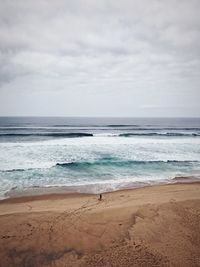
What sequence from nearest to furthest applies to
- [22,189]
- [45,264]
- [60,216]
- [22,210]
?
[45,264]
[60,216]
[22,210]
[22,189]

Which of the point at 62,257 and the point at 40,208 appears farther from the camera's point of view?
the point at 40,208

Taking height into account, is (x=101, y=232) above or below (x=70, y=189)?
above

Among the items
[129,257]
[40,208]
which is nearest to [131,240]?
[129,257]

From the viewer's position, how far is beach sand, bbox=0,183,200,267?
5.37 metres

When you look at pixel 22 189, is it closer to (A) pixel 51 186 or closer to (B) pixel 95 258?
(A) pixel 51 186

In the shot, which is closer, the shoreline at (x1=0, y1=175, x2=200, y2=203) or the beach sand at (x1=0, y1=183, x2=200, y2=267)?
the beach sand at (x1=0, y1=183, x2=200, y2=267)

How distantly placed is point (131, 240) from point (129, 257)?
2.35 ft

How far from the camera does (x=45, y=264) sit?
5223 mm

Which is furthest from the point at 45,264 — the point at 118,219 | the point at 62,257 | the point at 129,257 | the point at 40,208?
the point at 40,208

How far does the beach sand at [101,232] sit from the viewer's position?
5.37 meters

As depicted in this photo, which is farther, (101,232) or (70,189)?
(70,189)

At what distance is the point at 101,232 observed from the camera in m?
6.50

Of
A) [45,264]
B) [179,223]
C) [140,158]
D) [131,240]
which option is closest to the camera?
[45,264]

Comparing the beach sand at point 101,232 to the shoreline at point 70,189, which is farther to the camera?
the shoreline at point 70,189
